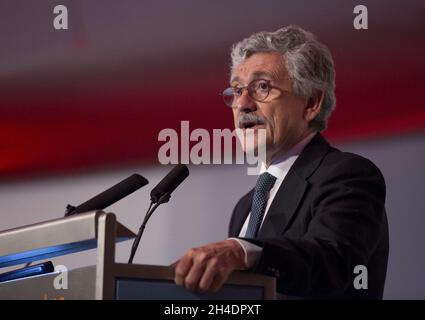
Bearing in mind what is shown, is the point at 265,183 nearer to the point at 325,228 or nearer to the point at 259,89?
the point at 259,89

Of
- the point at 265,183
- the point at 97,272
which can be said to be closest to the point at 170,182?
the point at 265,183

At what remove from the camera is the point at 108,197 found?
1608 mm

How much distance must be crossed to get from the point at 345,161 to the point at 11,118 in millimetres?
1641

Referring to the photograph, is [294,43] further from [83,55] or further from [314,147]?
[83,55]

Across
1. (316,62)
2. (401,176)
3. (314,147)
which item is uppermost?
(316,62)

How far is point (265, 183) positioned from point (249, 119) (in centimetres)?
24

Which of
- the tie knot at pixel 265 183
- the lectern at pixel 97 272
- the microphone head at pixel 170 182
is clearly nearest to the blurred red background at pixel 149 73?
the tie knot at pixel 265 183

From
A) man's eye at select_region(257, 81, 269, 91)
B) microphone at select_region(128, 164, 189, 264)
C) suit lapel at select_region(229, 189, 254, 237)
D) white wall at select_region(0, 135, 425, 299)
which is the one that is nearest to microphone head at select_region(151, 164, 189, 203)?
microphone at select_region(128, 164, 189, 264)

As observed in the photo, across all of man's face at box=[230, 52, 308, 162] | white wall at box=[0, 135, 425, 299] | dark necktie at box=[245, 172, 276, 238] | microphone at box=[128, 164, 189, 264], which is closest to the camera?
microphone at box=[128, 164, 189, 264]

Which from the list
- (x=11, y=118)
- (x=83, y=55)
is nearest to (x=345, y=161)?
(x=83, y=55)

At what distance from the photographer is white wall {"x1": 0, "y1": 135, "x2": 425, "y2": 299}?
2484 millimetres

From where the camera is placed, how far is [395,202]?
8.25ft

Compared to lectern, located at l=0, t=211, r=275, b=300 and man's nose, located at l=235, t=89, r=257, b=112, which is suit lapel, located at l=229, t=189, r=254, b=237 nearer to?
man's nose, located at l=235, t=89, r=257, b=112

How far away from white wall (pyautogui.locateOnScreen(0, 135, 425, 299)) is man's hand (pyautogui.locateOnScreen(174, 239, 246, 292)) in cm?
140
